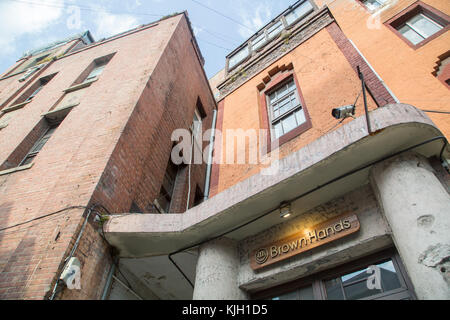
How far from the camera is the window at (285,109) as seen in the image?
6074mm

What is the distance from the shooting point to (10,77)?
45.9 ft

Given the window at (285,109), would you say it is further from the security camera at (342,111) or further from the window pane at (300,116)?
the security camera at (342,111)

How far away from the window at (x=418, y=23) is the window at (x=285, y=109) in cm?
355

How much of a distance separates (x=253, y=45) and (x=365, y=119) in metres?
9.10

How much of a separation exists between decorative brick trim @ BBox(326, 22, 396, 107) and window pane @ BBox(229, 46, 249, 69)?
4642 millimetres

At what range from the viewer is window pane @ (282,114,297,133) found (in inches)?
236

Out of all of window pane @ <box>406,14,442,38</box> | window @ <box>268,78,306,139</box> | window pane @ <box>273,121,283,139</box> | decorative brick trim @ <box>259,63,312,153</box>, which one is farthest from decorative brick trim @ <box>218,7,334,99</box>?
window pane @ <box>406,14,442,38</box>

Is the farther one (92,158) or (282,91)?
(282,91)

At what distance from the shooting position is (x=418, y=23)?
831 cm

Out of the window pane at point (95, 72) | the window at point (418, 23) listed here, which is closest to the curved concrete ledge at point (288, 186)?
the window at point (418, 23)

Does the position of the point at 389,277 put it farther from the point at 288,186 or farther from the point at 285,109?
the point at 285,109

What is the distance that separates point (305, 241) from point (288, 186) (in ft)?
2.86

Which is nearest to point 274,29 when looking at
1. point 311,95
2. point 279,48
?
point 279,48
